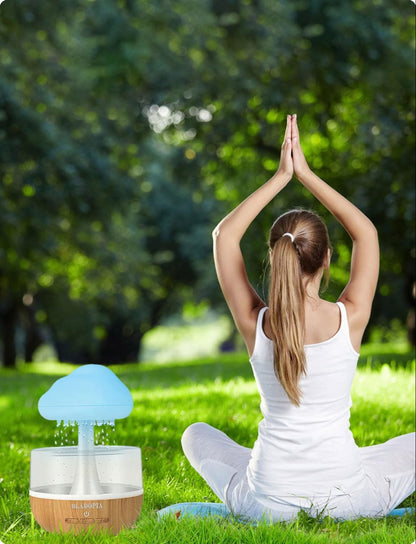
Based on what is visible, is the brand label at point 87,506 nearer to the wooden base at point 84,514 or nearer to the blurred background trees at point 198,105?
the wooden base at point 84,514

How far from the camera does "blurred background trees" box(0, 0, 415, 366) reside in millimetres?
14345

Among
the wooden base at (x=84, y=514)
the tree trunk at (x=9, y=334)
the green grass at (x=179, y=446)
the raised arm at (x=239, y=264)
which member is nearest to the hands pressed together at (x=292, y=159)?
the raised arm at (x=239, y=264)

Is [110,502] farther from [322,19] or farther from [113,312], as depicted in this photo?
[113,312]

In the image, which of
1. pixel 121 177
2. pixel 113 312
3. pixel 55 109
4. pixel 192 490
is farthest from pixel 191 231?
pixel 192 490

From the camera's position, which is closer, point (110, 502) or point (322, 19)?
point (110, 502)

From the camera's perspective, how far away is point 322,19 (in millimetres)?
16422

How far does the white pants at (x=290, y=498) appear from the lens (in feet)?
12.3

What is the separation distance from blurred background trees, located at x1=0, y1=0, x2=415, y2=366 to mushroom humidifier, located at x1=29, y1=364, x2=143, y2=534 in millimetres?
9489

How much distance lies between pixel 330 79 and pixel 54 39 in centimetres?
590

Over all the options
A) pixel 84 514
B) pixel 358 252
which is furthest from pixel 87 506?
pixel 358 252

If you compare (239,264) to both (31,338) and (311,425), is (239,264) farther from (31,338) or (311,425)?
(31,338)

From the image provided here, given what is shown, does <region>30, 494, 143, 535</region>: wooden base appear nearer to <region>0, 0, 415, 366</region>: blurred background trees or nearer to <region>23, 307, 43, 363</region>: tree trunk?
<region>0, 0, 415, 366</region>: blurred background trees

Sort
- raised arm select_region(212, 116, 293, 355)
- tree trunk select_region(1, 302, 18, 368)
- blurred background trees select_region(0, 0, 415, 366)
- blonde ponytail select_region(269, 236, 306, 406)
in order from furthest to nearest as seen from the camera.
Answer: tree trunk select_region(1, 302, 18, 368), blurred background trees select_region(0, 0, 415, 366), raised arm select_region(212, 116, 293, 355), blonde ponytail select_region(269, 236, 306, 406)

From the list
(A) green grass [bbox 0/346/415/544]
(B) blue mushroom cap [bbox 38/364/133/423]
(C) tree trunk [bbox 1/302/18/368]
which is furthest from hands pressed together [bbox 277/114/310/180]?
(C) tree trunk [bbox 1/302/18/368]
